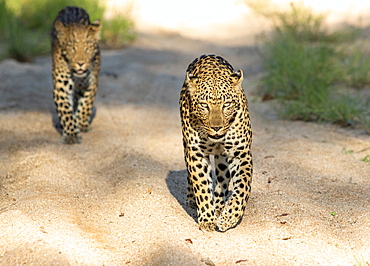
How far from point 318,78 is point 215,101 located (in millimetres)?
5092

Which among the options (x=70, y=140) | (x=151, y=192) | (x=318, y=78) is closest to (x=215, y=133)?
(x=151, y=192)

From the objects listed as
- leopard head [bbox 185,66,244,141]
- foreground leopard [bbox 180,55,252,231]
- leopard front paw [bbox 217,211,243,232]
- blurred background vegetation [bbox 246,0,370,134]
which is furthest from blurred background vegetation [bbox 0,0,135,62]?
leopard front paw [bbox 217,211,243,232]

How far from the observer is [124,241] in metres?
5.32

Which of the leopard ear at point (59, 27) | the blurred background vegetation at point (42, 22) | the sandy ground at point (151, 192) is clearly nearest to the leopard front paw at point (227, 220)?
the sandy ground at point (151, 192)

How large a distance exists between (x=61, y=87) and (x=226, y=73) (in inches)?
148

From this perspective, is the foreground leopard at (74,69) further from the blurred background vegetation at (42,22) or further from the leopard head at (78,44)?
the blurred background vegetation at (42,22)

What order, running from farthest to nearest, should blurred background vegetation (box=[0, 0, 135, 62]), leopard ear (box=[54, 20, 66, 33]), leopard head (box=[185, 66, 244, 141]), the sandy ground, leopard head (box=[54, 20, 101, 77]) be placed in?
1. blurred background vegetation (box=[0, 0, 135, 62])
2. leopard ear (box=[54, 20, 66, 33])
3. leopard head (box=[54, 20, 101, 77])
4. the sandy ground
5. leopard head (box=[185, 66, 244, 141])

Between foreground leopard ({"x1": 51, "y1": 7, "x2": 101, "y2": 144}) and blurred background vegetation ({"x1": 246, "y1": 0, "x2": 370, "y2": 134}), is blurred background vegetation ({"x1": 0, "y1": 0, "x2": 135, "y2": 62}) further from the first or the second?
foreground leopard ({"x1": 51, "y1": 7, "x2": 101, "y2": 144})

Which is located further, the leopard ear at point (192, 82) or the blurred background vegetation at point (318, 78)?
the blurred background vegetation at point (318, 78)

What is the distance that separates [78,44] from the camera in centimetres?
806

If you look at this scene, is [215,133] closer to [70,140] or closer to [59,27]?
[70,140]

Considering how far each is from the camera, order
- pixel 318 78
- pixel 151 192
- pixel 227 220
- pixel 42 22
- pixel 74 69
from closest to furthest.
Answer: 1. pixel 227 220
2. pixel 151 192
3. pixel 74 69
4. pixel 318 78
5. pixel 42 22

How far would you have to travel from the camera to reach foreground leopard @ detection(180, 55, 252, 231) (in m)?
4.90

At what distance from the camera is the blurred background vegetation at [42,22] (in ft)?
40.9
